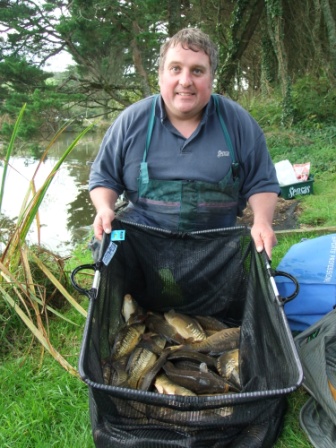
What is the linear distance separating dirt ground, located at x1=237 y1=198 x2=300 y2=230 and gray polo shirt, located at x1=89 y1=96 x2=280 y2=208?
1875mm

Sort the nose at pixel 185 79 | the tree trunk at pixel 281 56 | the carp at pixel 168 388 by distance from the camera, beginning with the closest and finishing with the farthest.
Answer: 1. the carp at pixel 168 388
2. the nose at pixel 185 79
3. the tree trunk at pixel 281 56

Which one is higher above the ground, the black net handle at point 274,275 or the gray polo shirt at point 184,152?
the gray polo shirt at point 184,152

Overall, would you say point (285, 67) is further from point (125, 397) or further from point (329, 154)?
point (125, 397)

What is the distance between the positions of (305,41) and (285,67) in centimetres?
176

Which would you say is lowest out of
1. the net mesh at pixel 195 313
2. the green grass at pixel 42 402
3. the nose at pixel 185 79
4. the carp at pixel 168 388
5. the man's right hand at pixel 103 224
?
the green grass at pixel 42 402

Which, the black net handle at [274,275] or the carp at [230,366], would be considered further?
the carp at [230,366]

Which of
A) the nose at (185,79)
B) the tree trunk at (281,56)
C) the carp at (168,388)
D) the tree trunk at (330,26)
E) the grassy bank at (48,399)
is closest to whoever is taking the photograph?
the carp at (168,388)

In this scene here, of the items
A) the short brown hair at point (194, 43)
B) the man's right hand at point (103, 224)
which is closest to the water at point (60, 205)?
the man's right hand at point (103, 224)

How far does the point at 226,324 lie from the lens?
2.10 m

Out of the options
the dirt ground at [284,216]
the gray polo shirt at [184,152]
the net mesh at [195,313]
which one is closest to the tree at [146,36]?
the dirt ground at [284,216]

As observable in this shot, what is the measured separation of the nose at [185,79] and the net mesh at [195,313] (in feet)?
2.34

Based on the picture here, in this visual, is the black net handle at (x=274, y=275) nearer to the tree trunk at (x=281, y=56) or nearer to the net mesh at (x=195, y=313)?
the net mesh at (x=195, y=313)

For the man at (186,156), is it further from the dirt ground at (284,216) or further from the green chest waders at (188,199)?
the dirt ground at (284,216)

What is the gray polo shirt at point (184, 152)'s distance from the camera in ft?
7.02
